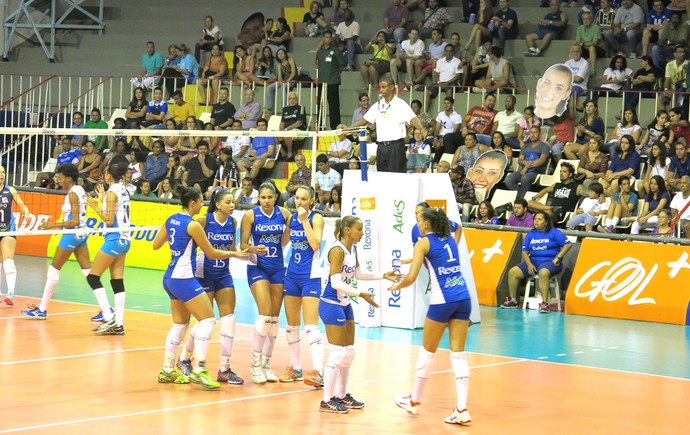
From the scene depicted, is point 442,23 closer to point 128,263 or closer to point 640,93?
point 640,93

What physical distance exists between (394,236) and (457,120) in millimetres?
7758

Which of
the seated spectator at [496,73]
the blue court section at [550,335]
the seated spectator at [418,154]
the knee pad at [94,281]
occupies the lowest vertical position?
the blue court section at [550,335]

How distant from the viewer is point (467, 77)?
24.2m

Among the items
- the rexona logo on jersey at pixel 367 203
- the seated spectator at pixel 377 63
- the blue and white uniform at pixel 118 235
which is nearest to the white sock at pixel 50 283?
the blue and white uniform at pixel 118 235

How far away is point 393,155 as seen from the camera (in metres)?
16.5

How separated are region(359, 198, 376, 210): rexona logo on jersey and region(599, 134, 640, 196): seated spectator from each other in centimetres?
561

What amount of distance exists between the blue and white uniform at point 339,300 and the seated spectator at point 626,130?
1123cm

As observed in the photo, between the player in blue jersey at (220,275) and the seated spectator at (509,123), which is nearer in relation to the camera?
the player in blue jersey at (220,275)

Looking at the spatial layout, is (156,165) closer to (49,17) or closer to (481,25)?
(481,25)

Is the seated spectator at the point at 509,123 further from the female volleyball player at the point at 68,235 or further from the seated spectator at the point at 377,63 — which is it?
the female volleyball player at the point at 68,235

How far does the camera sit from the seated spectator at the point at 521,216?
18.9m

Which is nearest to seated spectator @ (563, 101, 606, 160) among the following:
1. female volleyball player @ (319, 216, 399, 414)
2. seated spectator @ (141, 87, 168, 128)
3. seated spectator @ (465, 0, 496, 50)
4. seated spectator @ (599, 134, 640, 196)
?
seated spectator @ (599, 134, 640, 196)

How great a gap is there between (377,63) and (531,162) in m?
5.42

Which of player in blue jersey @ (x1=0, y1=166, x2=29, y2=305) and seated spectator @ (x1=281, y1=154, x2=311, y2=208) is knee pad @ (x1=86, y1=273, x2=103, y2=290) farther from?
seated spectator @ (x1=281, y1=154, x2=311, y2=208)
